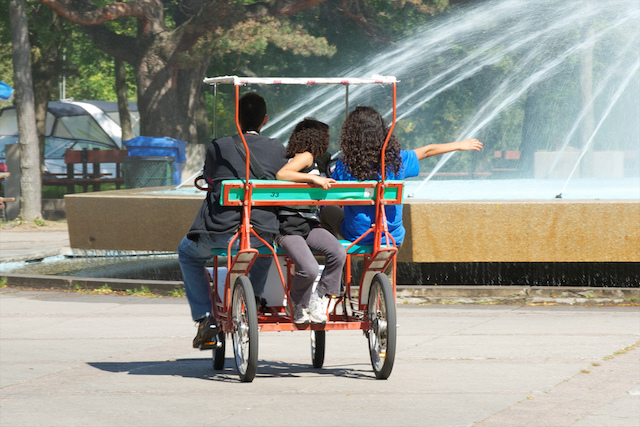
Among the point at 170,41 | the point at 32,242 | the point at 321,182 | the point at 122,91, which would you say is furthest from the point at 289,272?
the point at 122,91

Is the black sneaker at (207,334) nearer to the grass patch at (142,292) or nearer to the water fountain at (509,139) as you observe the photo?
the water fountain at (509,139)

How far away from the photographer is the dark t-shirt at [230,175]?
236 inches

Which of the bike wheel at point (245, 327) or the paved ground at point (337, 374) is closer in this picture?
the paved ground at point (337, 374)

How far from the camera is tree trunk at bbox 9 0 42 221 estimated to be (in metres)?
21.3

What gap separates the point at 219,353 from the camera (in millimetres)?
6570

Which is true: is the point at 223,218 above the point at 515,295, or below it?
above

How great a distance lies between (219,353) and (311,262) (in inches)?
42.1

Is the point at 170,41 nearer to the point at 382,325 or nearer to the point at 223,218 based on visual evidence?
the point at 223,218

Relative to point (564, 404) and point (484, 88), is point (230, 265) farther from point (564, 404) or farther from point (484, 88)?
point (484, 88)

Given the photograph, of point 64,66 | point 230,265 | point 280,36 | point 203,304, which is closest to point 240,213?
point 230,265

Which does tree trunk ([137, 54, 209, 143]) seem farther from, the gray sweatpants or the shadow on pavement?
the gray sweatpants

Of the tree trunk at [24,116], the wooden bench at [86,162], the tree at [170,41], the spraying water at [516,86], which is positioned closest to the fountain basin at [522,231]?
the spraying water at [516,86]

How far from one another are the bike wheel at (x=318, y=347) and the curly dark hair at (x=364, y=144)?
104 centimetres

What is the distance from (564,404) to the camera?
5.46m
